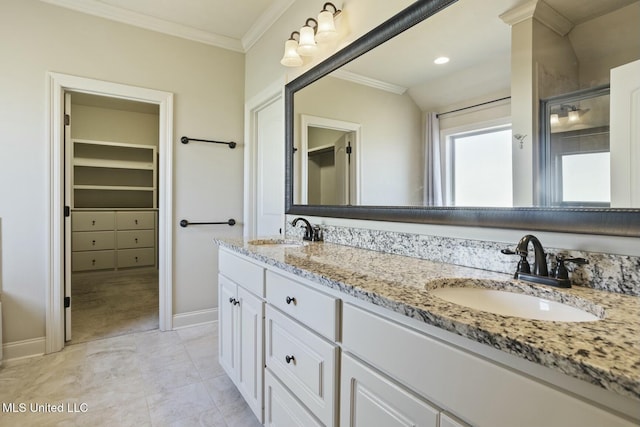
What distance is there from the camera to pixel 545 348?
511 mm

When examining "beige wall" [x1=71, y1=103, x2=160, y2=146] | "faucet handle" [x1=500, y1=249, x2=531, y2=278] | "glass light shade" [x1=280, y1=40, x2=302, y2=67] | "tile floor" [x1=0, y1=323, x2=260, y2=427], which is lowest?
"tile floor" [x1=0, y1=323, x2=260, y2=427]

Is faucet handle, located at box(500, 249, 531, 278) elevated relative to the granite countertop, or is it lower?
elevated

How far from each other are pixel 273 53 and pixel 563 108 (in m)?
2.19

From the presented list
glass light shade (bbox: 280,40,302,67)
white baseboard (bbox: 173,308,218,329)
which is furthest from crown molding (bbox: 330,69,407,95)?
white baseboard (bbox: 173,308,218,329)

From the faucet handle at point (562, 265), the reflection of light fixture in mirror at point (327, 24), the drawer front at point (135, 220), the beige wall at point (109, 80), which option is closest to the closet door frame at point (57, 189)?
the beige wall at point (109, 80)

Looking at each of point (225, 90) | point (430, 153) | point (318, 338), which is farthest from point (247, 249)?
point (225, 90)

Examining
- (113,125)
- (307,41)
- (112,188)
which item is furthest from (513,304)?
(113,125)

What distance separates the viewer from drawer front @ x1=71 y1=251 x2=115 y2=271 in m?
4.52

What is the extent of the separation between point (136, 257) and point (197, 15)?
3654mm

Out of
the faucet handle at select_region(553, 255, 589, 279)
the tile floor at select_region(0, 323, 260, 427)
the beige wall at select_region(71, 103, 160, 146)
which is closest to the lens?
the faucet handle at select_region(553, 255, 589, 279)

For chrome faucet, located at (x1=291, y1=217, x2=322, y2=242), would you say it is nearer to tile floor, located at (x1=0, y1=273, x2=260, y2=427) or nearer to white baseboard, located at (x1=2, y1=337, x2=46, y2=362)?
tile floor, located at (x1=0, y1=273, x2=260, y2=427)

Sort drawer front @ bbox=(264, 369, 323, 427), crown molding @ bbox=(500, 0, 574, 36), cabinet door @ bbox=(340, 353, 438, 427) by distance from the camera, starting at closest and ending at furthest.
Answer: cabinet door @ bbox=(340, 353, 438, 427), crown molding @ bbox=(500, 0, 574, 36), drawer front @ bbox=(264, 369, 323, 427)

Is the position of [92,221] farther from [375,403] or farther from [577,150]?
[577,150]

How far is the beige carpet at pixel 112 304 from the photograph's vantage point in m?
2.80
